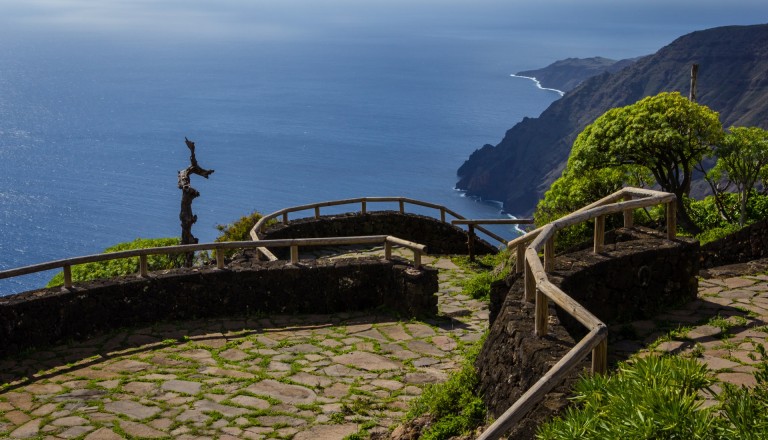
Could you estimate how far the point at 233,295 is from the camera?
14500 mm

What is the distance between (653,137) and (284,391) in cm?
2042

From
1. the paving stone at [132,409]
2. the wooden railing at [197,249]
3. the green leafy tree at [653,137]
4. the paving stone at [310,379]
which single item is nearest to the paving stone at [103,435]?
the paving stone at [132,409]

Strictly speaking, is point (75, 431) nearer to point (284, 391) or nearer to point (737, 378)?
point (284, 391)

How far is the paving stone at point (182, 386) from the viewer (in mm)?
10898

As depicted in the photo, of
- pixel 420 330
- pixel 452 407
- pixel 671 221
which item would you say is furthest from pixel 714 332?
pixel 420 330

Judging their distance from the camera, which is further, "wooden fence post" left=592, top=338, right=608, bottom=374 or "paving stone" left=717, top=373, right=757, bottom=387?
"paving stone" left=717, top=373, right=757, bottom=387

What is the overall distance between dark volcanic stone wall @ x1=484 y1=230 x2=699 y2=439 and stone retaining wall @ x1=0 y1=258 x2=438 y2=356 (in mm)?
2718

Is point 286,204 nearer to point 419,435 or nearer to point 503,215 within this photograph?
point 503,215

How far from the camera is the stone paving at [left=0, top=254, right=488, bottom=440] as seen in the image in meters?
9.84

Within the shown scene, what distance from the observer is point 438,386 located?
10.1 meters

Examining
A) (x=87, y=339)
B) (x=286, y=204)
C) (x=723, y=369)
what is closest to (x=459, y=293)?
(x=87, y=339)

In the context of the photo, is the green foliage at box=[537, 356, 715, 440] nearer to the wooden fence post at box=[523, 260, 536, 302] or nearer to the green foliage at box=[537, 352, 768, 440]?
the green foliage at box=[537, 352, 768, 440]

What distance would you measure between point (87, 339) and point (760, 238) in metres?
11.6


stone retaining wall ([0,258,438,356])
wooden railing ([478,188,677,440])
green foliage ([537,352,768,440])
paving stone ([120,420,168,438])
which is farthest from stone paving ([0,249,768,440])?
green foliage ([537,352,768,440])
